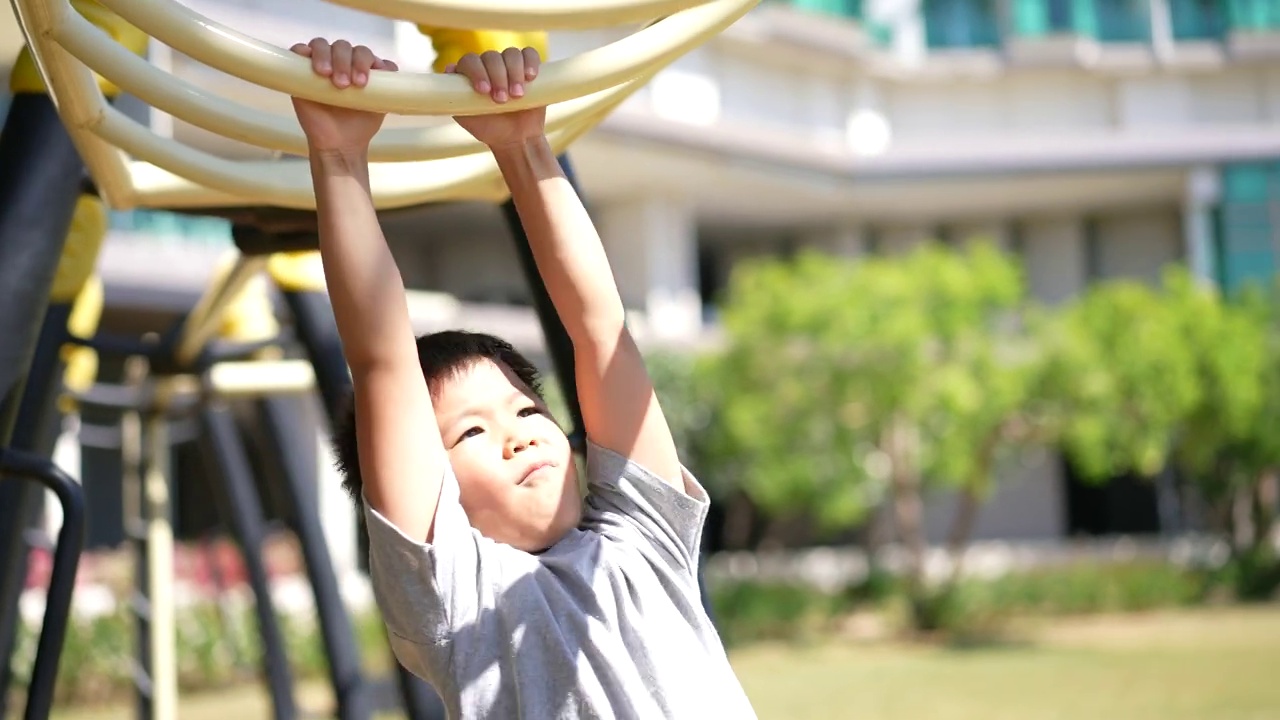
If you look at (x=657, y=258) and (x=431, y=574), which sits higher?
A: (x=657, y=258)

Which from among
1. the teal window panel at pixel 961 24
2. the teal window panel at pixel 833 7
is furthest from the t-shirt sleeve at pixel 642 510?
the teal window panel at pixel 961 24

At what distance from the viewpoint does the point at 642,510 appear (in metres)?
1.32

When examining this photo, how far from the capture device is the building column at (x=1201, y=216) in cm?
2102

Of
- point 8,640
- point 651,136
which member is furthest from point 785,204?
point 8,640

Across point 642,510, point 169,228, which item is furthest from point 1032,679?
point 642,510

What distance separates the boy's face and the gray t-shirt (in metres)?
0.03

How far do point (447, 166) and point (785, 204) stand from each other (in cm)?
1940

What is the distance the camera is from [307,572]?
3.75 m

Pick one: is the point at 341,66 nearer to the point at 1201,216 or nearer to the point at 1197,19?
the point at 1201,216

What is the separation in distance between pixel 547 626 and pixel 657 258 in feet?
61.6

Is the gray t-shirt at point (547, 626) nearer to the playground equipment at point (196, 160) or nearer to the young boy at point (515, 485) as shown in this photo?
the young boy at point (515, 485)

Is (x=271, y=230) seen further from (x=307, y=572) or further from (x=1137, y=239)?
(x=1137, y=239)

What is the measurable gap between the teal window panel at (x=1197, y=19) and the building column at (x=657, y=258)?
7.35 m

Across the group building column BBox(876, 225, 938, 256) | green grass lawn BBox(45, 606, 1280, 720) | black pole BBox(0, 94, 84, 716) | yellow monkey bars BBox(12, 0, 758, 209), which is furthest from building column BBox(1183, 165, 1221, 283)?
black pole BBox(0, 94, 84, 716)
